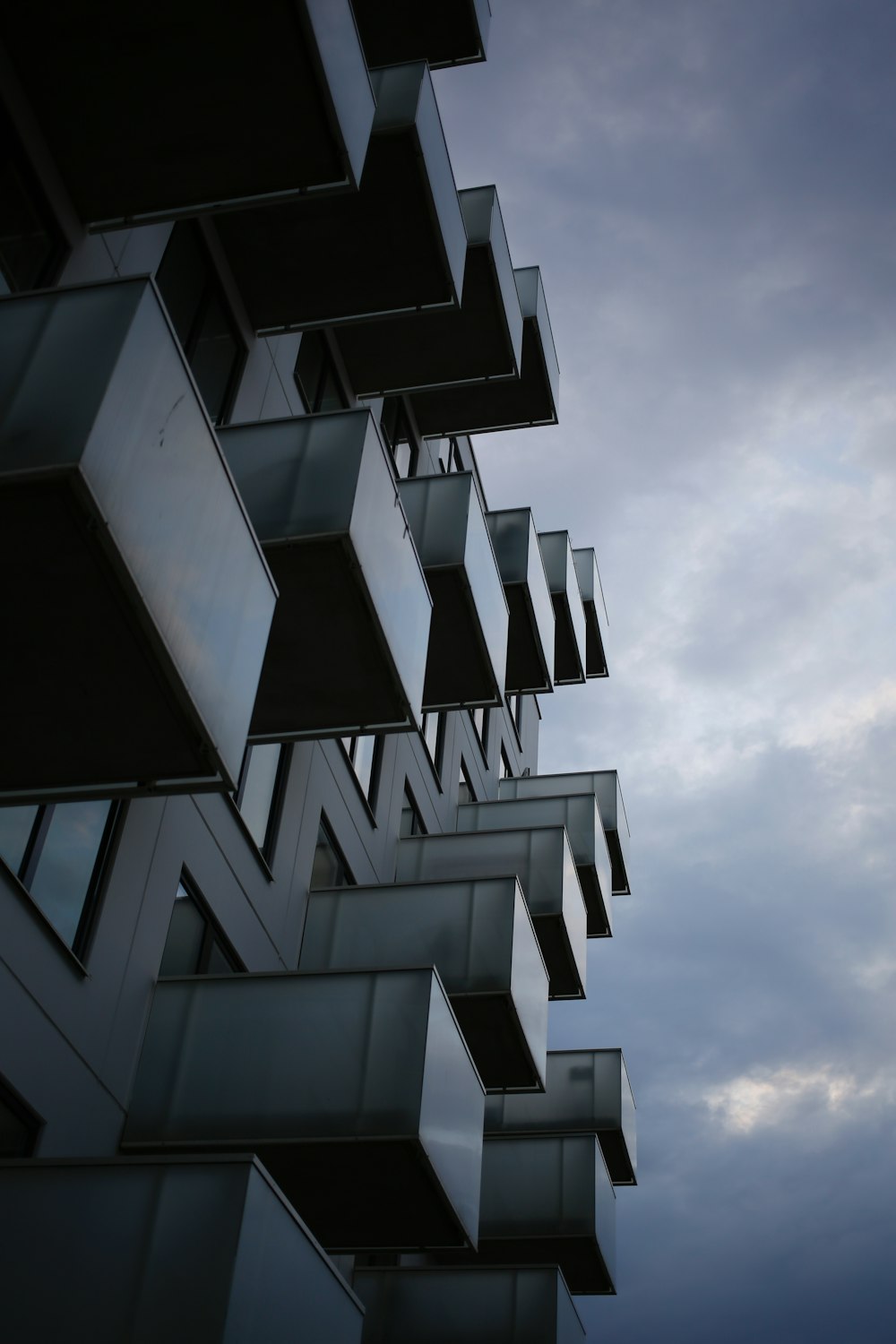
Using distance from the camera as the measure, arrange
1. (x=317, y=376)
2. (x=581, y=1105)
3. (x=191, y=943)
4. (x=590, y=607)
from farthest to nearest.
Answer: (x=590, y=607) < (x=581, y=1105) < (x=317, y=376) < (x=191, y=943)

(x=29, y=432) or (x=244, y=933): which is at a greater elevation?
(x=244, y=933)

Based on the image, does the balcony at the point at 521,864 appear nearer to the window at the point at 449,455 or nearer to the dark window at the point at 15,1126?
the window at the point at 449,455

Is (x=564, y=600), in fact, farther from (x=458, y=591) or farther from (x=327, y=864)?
(x=327, y=864)

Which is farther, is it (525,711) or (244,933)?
(525,711)

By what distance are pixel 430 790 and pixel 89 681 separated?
46.2 ft

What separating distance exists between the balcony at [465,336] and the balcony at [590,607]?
963 centimetres

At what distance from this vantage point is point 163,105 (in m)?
10.8

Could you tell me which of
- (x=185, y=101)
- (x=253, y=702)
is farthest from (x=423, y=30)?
(x=253, y=702)

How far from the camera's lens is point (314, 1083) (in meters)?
11.4

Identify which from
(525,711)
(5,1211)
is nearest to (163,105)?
(5,1211)

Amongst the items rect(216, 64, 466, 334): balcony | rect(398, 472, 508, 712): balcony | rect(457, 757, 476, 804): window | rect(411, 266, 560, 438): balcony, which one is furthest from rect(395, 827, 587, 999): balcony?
rect(216, 64, 466, 334): balcony

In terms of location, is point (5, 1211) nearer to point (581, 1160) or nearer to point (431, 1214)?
point (431, 1214)

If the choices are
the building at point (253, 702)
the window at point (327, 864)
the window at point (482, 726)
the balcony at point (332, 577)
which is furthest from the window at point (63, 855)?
the window at point (482, 726)

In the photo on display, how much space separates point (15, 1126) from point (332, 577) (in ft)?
16.0
